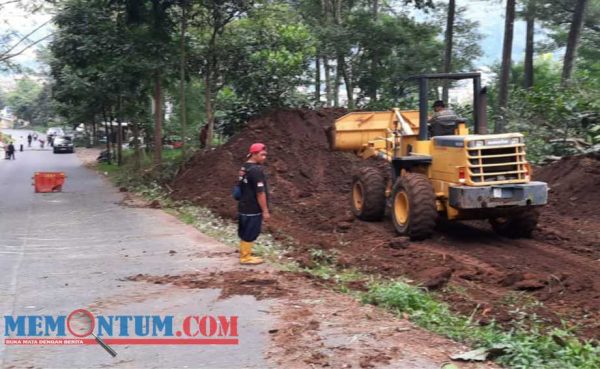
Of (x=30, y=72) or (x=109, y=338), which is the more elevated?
(x=30, y=72)

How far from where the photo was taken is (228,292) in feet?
24.6

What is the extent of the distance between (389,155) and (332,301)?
230 inches

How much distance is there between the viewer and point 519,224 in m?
10.8

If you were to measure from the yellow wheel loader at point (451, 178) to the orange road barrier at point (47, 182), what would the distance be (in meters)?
13.0

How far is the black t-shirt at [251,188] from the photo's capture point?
8.95 m

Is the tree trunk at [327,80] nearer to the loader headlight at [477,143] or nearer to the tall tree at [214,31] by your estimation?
the tall tree at [214,31]

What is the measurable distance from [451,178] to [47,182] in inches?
623

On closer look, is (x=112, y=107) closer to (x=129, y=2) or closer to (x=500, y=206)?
(x=129, y=2)

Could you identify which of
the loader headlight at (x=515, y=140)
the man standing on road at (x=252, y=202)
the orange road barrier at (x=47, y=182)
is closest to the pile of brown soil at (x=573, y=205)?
the loader headlight at (x=515, y=140)

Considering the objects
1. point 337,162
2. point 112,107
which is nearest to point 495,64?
point 112,107

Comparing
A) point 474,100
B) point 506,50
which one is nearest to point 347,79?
point 506,50

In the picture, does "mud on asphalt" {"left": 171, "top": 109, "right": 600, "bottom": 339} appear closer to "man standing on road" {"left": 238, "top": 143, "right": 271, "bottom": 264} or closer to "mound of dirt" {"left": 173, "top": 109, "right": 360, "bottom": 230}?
"mound of dirt" {"left": 173, "top": 109, "right": 360, "bottom": 230}

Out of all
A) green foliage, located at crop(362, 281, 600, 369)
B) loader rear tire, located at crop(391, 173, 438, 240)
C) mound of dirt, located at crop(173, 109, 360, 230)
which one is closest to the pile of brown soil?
loader rear tire, located at crop(391, 173, 438, 240)

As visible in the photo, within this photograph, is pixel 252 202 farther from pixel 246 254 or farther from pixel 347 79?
pixel 347 79
